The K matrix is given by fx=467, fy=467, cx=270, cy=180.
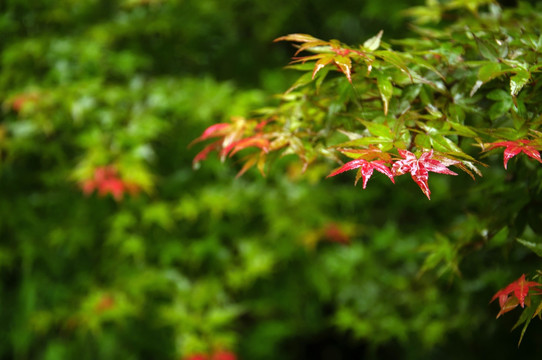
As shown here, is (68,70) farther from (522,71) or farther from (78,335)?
(522,71)

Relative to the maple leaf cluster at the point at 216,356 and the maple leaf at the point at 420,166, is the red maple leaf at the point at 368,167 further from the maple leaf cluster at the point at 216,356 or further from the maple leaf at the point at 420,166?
the maple leaf cluster at the point at 216,356

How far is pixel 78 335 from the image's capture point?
101 inches

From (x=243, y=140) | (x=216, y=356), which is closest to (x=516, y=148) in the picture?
(x=243, y=140)

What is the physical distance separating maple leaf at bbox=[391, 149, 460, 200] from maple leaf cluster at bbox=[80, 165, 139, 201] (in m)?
1.31

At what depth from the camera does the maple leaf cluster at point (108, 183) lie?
1791 mm

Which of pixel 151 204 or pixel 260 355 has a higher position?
pixel 151 204

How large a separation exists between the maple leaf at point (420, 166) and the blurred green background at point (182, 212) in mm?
1241

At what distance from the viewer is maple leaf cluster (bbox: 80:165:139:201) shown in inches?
70.5

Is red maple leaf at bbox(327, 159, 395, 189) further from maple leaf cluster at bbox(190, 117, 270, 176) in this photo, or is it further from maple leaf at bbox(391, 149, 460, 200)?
maple leaf cluster at bbox(190, 117, 270, 176)

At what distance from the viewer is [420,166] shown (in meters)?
0.71

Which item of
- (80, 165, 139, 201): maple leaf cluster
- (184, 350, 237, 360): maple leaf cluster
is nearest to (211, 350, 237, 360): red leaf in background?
(184, 350, 237, 360): maple leaf cluster

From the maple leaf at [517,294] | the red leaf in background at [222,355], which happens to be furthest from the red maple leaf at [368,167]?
the red leaf in background at [222,355]

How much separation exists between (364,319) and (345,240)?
0.39 meters

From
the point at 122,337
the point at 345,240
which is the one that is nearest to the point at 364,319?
the point at 345,240
